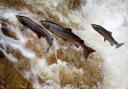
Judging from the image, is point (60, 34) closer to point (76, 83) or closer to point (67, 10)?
point (76, 83)

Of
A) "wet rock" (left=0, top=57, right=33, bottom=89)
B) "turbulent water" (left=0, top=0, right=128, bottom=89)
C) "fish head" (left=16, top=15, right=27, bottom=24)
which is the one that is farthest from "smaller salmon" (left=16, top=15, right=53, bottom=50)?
"wet rock" (left=0, top=57, right=33, bottom=89)

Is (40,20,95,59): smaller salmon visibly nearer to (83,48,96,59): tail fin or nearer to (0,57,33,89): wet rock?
→ (83,48,96,59): tail fin

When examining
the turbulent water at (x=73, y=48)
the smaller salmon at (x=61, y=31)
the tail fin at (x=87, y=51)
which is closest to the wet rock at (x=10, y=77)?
the turbulent water at (x=73, y=48)

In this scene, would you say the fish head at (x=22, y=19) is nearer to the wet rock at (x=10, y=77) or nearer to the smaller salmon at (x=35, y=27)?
the smaller salmon at (x=35, y=27)

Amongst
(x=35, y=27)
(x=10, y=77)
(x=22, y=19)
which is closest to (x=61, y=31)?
(x=35, y=27)

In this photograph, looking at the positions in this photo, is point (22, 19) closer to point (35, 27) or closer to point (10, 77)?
point (35, 27)

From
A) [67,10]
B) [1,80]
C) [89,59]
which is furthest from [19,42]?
[67,10]

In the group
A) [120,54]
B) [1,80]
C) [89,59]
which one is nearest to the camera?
[1,80]
